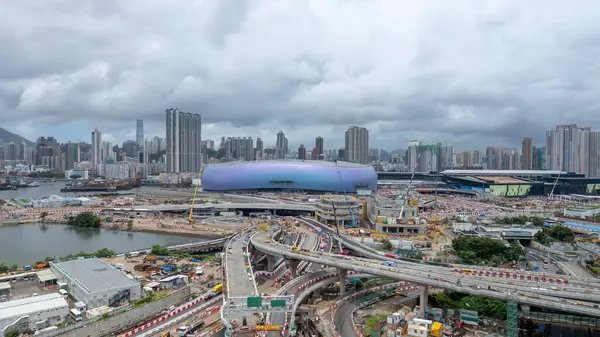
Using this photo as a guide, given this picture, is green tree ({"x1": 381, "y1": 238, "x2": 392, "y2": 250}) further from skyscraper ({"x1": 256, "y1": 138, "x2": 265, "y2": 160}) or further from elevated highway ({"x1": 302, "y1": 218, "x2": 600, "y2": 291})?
skyscraper ({"x1": 256, "y1": 138, "x2": 265, "y2": 160})

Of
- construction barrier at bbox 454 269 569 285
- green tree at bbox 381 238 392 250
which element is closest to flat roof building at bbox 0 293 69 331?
construction barrier at bbox 454 269 569 285

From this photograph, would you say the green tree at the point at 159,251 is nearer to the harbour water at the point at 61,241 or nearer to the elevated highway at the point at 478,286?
the harbour water at the point at 61,241

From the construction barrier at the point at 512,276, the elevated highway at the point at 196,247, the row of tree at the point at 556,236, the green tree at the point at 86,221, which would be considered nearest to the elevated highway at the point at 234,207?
the green tree at the point at 86,221

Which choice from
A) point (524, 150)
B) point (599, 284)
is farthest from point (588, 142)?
point (599, 284)

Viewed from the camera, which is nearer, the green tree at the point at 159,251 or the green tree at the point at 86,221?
the green tree at the point at 159,251

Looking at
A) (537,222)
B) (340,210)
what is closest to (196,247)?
(340,210)

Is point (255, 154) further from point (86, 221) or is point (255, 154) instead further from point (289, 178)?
point (86, 221)
